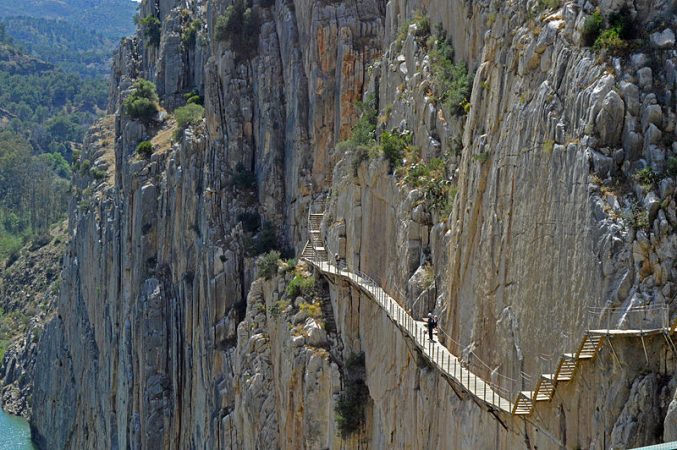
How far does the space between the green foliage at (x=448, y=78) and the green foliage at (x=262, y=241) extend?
21.5 meters

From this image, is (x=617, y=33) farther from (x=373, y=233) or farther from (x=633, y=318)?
(x=373, y=233)

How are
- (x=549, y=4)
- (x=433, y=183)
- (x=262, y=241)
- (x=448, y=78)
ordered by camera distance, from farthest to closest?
(x=262, y=241)
(x=448, y=78)
(x=433, y=183)
(x=549, y=4)

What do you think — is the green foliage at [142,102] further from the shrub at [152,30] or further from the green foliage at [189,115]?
the shrub at [152,30]

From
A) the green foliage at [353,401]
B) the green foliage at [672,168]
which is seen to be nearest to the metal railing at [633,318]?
the green foliage at [672,168]

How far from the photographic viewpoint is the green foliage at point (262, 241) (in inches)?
2397

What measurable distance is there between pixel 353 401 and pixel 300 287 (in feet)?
26.2

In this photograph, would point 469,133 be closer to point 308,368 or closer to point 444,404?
point 444,404

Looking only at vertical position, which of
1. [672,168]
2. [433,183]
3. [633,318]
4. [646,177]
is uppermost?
[433,183]

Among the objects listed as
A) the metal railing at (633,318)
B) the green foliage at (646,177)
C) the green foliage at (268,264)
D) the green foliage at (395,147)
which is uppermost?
the green foliage at (395,147)

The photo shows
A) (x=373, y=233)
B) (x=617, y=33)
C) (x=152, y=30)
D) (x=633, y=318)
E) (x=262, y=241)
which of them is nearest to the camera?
(x=633, y=318)

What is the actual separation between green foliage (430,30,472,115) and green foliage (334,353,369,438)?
33.5 feet

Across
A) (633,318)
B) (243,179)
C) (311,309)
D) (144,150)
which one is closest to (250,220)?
(243,179)

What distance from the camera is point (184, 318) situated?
69.6 m

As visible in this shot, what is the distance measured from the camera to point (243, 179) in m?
64.8
